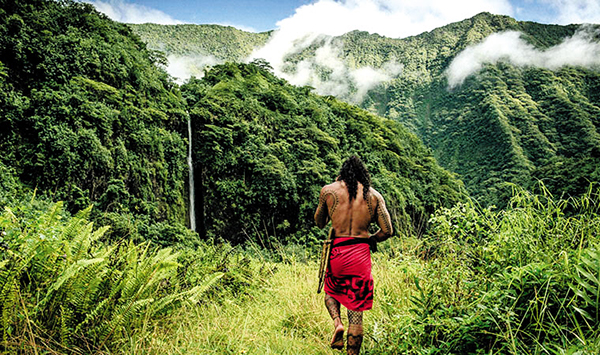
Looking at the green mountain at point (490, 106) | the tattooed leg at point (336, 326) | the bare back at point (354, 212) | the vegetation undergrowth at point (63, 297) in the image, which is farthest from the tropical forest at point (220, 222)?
the green mountain at point (490, 106)

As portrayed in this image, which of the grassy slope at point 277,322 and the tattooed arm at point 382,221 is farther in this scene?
the tattooed arm at point 382,221

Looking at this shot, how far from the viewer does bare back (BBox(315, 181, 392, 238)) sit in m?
2.87

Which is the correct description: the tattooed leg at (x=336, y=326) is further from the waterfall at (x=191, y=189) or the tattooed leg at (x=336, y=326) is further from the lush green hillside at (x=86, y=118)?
the waterfall at (x=191, y=189)

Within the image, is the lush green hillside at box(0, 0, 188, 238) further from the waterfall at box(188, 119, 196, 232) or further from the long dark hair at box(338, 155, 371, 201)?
the long dark hair at box(338, 155, 371, 201)

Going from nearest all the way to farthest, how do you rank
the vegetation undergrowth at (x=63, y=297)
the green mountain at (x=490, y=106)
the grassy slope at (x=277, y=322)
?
the vegetation undergrowth at (x=63, y=297) < the grassy slope at (x=277, y=322) < the green mountain at (x=490, y=106)

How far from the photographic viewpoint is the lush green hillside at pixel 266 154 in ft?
47.1

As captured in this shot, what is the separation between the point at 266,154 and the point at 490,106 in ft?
172

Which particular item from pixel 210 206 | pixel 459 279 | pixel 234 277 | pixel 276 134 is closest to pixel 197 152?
pixel 210 206

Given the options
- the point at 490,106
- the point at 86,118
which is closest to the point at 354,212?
the point at 86,118

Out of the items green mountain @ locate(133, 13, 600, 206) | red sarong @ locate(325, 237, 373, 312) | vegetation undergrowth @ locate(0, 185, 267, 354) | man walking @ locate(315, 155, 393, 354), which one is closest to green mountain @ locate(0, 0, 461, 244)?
man walking @ locate(315, 155, 393, 354)

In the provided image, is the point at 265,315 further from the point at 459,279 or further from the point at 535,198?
the point at 535,198

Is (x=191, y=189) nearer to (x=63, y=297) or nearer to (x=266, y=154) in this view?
(x=266, y=154)

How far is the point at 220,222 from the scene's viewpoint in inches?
553

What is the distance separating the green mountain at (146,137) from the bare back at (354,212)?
141 centimetres
